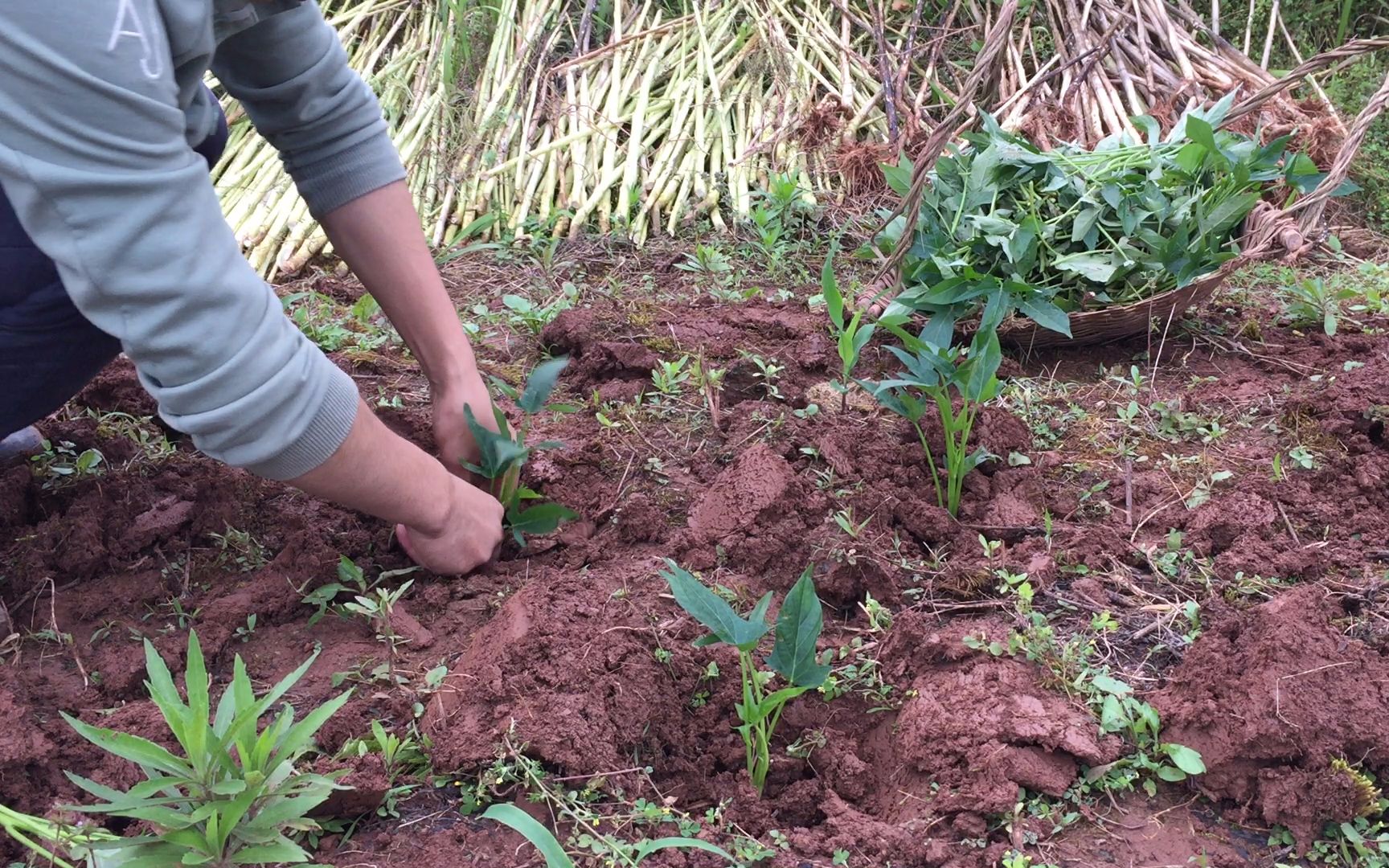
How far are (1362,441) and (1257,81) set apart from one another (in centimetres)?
196

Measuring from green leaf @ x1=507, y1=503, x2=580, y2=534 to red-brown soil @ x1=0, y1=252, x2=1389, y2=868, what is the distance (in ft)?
0.20

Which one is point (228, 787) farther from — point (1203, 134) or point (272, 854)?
point (1203, 134)

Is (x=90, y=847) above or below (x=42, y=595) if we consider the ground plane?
above

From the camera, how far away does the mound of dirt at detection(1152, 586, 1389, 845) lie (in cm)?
118

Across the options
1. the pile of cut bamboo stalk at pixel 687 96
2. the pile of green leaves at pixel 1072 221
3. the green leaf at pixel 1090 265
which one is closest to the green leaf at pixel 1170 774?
the pile of green leaves at pixel 1072 221

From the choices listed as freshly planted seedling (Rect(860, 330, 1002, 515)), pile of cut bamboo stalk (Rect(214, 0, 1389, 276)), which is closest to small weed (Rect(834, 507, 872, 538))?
freshly planted seedling (Rect(860, 330, 1002, 515))

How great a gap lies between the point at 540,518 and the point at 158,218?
29.5 inches

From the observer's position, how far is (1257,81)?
3287 millimetres

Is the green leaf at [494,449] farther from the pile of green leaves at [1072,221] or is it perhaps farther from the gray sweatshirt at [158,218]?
the pile of green leaves at [1072,221]

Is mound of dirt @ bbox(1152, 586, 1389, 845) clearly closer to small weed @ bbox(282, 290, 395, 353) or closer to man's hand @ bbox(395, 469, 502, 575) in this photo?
man's hand @ bbox(395, 469, 502, 575)

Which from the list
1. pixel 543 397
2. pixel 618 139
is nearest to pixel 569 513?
pixel 543 397

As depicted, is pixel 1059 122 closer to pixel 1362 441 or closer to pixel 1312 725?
pixel 1362 441

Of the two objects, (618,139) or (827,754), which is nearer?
(827,754)

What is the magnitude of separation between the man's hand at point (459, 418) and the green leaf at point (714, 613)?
63 cm
